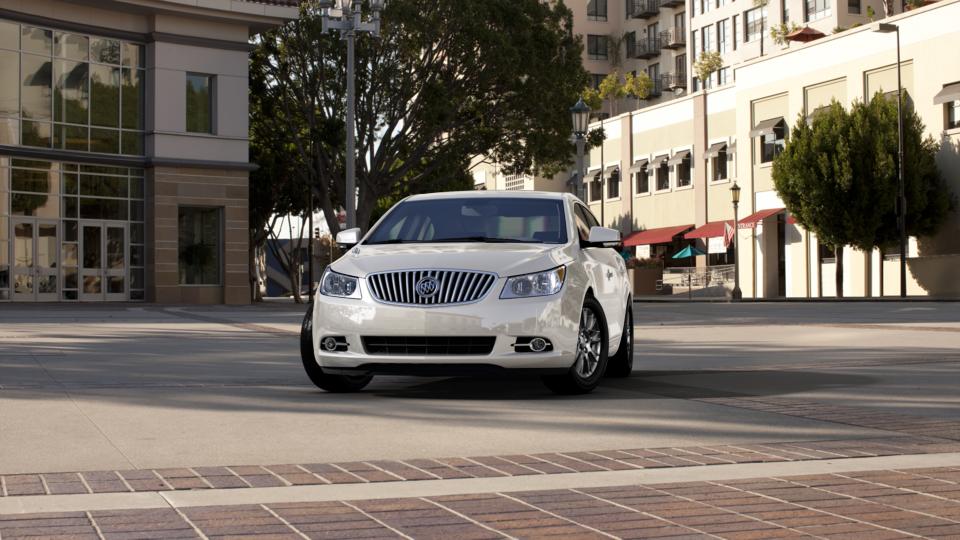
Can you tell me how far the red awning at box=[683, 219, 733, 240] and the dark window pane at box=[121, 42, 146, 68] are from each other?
102ft

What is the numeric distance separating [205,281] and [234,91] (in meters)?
5.91

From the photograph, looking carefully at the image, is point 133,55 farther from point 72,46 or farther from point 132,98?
point 72,46

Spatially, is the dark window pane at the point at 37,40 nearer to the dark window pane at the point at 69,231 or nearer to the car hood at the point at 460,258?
the dark window pane at the point at 69,231

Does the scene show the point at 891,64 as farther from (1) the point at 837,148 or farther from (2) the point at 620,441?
(2) the point at 620,441

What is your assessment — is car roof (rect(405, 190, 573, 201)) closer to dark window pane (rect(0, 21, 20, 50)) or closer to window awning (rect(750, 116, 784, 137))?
dark window pane (rect(0, 21, 20, 50))

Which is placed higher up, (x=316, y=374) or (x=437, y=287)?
(x=437, y=287)

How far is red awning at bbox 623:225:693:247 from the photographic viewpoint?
227ft

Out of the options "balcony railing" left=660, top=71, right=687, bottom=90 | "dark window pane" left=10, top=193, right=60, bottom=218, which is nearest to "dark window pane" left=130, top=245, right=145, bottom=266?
"dark window pane" left=10, top=193, right=60, bottom=218

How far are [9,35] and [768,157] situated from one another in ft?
115

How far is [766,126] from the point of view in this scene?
60.4 meters

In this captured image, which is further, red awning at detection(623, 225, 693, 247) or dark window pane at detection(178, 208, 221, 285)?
red awning at detection(623, 225, 693, 247)

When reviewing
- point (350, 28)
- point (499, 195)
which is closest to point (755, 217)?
point (350, 28)

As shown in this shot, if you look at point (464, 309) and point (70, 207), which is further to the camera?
point (70, 207)

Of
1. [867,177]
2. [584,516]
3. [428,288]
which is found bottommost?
[584,516]
